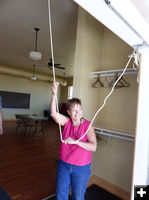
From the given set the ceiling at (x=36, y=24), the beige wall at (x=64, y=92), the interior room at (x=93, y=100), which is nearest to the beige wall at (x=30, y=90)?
the beige wall at (x=64, y=92)

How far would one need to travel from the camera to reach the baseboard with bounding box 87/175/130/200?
1946 mm

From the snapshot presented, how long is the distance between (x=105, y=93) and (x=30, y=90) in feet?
26.3

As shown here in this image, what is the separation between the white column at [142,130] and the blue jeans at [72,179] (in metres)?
0.54

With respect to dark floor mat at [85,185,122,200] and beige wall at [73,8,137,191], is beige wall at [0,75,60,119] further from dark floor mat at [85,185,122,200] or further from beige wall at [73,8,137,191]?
dark floor mat at [85,185,122,200]

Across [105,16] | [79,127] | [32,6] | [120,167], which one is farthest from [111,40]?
[120,167]

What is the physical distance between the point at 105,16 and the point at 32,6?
2.53 m

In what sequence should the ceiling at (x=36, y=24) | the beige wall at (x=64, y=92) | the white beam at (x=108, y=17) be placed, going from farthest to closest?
the beige wall at (x=64, y=92) → the ceiling at (x=36, y=24) → the white beam at (x=108, y=17)

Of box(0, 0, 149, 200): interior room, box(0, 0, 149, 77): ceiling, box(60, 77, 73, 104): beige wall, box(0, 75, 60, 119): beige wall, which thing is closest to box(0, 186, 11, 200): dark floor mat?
box(0, 0, 149, 200): interior room

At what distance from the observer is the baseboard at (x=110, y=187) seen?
6.39 feet

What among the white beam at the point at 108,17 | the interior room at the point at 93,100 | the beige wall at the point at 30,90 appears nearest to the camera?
the white beam at the point at 108,17

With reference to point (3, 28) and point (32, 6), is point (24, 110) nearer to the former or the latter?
point (3, 28)

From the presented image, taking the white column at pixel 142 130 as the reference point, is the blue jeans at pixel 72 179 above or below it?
Result: below

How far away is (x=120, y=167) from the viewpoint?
6.67 ft

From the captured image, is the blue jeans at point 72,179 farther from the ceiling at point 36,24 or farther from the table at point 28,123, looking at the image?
the table at point 28,123
